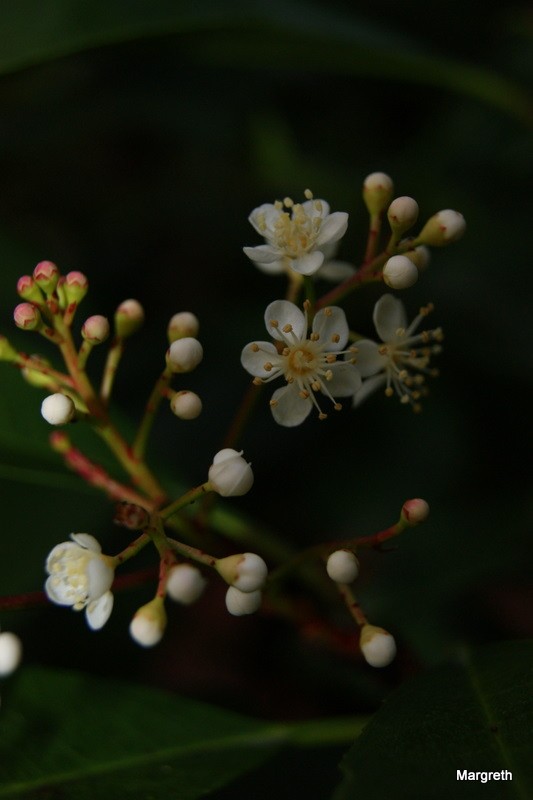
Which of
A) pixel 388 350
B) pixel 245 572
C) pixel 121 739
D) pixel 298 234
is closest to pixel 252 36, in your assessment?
pixel 298 234

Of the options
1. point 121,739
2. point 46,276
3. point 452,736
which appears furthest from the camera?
point 121,739

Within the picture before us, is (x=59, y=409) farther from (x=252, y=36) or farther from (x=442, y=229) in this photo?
(x=252, y=36)

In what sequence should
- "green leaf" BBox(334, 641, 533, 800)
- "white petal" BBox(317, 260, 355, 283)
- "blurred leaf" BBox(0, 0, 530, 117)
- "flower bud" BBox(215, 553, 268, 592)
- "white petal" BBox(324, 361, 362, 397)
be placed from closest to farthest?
1. "green leaf" BBox(334, 641, 533, 800)
2. "flower bud" BBox(215, 553, 268, 592)
3. "white petal" BBox(324, 361, 362, 397)
4. "white petal" BBox(317, 260, 355, 283)
5. "blurred leaf" BBox(0, 0, 530, 117)

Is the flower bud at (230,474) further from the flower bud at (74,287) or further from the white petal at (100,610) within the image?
the flower bud at (74,287)

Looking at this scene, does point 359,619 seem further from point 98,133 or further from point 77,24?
point 98,133

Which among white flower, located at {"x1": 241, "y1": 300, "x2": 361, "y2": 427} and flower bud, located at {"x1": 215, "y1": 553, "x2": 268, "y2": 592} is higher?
white flower, located at {"x1": 241, "y1": 300, "x2": 361, "y2": 427}

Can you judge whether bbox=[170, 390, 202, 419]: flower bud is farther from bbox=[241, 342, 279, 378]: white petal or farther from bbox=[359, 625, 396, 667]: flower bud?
bbox=[359, 625, 396, 667]: flower bud

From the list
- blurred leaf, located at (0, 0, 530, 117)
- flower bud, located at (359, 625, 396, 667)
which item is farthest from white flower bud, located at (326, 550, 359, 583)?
blurred leaf, located at (0, 0, 530, 117)
